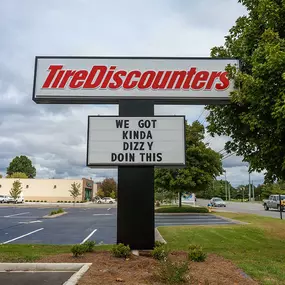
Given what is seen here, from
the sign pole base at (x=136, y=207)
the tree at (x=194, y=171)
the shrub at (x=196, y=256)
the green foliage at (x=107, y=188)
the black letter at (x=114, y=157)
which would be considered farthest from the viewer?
the green foliage at (x=107, y=188)

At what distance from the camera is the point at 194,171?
27.2 metres

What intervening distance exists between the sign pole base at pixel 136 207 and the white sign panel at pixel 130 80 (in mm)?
2257

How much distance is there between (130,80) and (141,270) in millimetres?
5335

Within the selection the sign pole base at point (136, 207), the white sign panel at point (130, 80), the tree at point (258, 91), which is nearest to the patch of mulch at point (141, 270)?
the sign pole base at point (136, 207)

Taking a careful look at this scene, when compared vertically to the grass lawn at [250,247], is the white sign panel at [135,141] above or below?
above

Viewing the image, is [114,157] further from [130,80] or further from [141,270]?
[141,270]

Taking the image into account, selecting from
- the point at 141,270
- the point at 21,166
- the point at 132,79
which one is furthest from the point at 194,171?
the point at 21,166

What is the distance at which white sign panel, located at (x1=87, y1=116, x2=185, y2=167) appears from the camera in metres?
8.64

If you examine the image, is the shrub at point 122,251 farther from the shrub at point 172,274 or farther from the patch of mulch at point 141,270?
the shrub at point 172,274

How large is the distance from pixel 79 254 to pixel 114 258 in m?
0.88

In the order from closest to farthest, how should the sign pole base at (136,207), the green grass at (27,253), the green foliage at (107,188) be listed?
the green grass at (27,253)
the sign pole base at (136,207)
the green foliage at (107,188)

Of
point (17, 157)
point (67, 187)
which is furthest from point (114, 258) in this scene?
point (17, 157)

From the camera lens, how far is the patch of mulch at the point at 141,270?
5.63 meters

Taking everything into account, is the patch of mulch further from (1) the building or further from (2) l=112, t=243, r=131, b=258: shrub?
(1) the building
